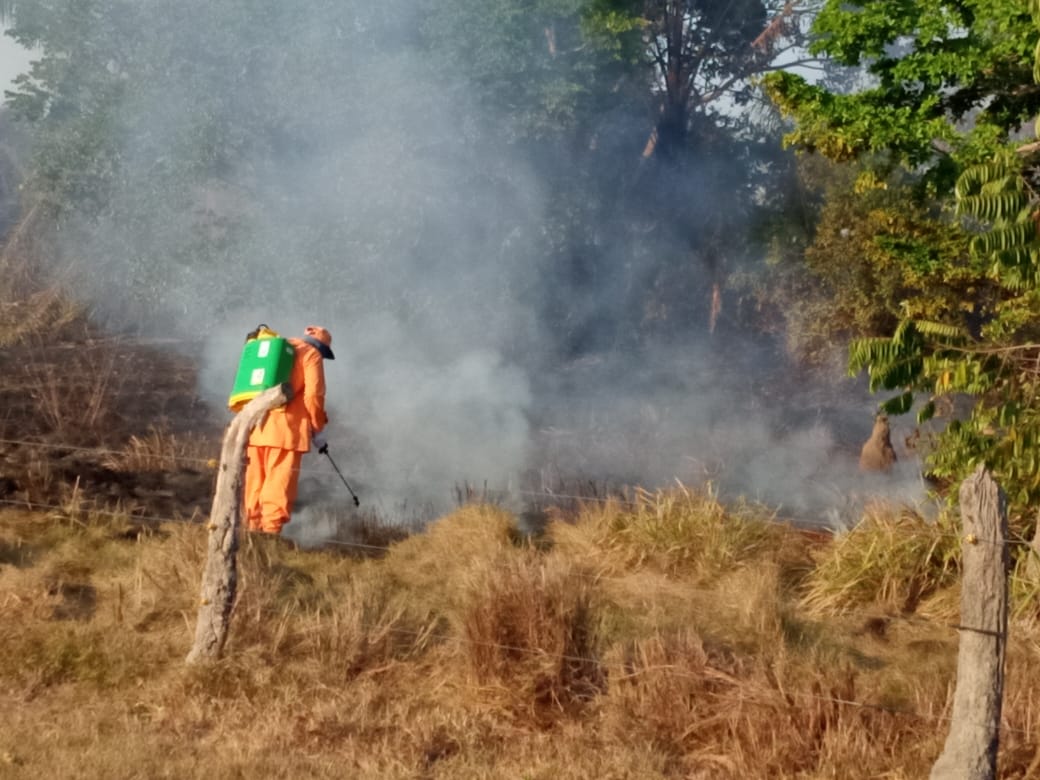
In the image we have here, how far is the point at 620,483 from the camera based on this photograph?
11.6 meters

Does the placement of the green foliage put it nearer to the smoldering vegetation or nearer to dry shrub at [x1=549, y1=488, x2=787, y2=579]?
dry shrub at [x1=549, y1=488, x2=787, y2=579]

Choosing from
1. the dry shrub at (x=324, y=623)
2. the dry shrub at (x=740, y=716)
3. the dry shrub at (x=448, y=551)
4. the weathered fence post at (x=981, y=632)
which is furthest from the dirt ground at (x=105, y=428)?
the weathered fence post at (x=981, y=632)

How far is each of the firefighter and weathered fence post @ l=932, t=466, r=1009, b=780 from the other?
422 centimetres

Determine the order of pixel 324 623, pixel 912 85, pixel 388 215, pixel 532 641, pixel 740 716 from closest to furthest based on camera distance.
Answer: pixel 740 716 → pixel 532 641 → pixel 324 623 → pixel 912 85 → pixel 388 215

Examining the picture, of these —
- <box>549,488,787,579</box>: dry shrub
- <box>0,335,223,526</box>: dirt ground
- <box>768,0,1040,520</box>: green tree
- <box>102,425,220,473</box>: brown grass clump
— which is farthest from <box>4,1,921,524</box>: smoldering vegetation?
<box>768,0,1040,520</box>: green tree

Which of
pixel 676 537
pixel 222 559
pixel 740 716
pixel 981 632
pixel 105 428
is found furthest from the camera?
pixel 105 428

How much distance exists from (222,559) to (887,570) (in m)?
3.98

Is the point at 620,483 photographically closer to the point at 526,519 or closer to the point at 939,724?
the point at 526,519

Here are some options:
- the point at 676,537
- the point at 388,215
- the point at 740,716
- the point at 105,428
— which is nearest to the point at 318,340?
the point at 676,537

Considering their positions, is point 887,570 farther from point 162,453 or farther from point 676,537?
point 162,453

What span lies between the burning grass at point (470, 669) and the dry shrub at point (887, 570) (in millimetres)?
21

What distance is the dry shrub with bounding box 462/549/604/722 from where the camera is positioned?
18.3 feet

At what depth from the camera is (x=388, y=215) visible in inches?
591

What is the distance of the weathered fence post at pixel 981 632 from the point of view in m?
4.31
